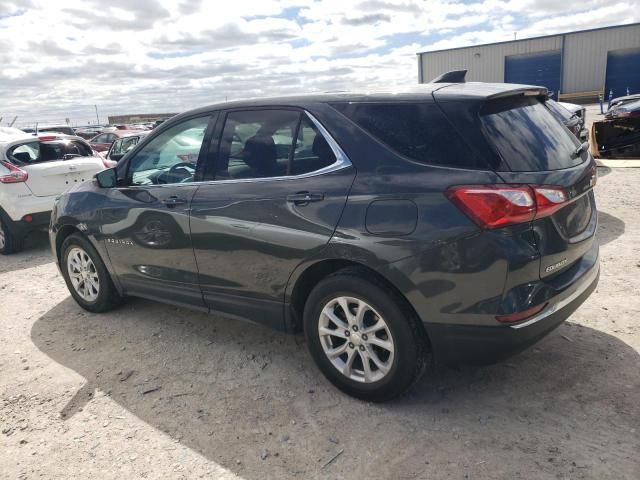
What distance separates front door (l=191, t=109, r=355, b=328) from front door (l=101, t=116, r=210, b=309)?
18cm

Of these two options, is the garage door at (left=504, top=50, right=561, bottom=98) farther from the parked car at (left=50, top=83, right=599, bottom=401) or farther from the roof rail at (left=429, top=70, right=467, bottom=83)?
the parked car at (left=50, top=83, right=599, bottom=401)

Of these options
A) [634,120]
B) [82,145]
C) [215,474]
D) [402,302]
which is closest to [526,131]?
[402,302]

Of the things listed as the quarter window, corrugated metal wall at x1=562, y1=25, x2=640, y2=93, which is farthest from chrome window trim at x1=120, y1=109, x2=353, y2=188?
corrugated metal wall at x1=562, y1=25, x2=640, y2=93

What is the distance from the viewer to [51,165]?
24.0 ft

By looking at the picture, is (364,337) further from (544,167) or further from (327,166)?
(544,167)

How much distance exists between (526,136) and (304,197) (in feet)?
4.05

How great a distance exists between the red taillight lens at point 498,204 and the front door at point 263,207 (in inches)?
26.8

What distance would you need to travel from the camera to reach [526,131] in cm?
284

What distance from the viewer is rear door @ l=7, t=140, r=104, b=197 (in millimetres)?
7164

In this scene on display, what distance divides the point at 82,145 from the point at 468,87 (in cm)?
681

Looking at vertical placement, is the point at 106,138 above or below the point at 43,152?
below

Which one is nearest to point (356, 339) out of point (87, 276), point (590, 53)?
point (87, 276)

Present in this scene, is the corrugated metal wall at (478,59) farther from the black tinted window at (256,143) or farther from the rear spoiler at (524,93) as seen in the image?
the black tinted window at (256,143)

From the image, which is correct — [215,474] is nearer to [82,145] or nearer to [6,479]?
[6,479]
